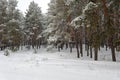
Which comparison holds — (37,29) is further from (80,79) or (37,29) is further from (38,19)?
(80,79)

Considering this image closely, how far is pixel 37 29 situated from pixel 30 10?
535 centimetres

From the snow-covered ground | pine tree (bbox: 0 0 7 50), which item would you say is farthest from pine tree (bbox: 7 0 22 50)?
the snow-covered ground

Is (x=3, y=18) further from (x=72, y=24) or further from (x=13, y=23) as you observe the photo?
(x=72, y=24)

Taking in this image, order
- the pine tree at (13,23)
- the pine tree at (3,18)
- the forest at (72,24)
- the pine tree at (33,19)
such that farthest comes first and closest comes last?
1. the pine tree at (33,19)
2. the pine tree at (3,18)
3. the pine tree at (13,23)
4. the forest at (72,24)

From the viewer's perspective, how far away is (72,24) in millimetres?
20281

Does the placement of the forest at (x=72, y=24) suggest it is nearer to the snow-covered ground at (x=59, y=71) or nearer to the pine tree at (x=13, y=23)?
the pine tree at (x=13, y=23)

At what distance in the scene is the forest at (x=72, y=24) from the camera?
60.0 ft

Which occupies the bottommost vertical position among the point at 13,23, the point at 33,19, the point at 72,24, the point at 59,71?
the point at 59,71

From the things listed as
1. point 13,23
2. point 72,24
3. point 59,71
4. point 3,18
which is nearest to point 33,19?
point 13,23

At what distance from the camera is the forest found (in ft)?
60.0

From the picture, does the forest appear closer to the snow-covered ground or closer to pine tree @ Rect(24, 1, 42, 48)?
pine tree @ Rect(24, 1, 42, 48)

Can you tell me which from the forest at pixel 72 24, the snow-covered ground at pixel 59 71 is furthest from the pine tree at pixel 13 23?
the snow-covered ground at pixel 59 71

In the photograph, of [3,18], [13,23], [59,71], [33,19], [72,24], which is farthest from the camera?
[33,19]

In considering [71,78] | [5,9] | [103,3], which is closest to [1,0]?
[5,9]
